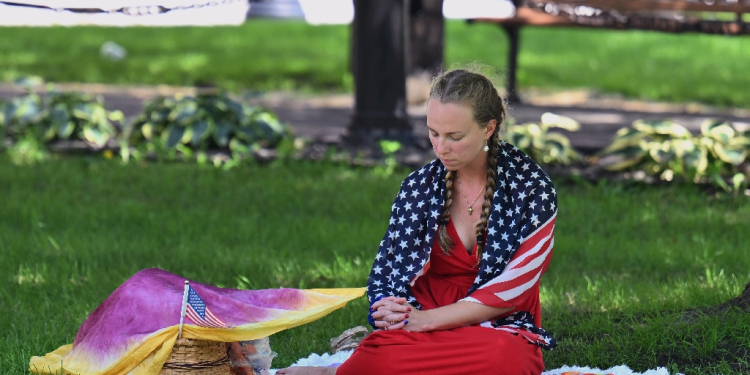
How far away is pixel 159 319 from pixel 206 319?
0.46ft

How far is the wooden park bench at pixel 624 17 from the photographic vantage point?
284 inches

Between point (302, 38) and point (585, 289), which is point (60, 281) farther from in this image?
point (302, 38)

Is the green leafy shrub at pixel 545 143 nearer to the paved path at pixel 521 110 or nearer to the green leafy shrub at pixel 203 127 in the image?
the paved path at pixel 521 110

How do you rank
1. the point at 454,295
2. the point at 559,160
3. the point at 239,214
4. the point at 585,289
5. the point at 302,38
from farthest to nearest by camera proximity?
the point at 302,38 < the point at 559,160 < the point at 239,214 < the point at 585,289 < the point at 454,295

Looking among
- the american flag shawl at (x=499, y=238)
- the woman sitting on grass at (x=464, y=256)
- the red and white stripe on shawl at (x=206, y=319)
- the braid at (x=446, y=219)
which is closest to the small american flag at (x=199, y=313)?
the red and white stripe on shawl at (x=206, y=319)

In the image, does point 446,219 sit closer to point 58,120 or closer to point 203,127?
point 203,127

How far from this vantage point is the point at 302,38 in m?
15.3

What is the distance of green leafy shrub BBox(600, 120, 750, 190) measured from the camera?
6.06 m

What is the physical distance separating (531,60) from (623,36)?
289 centimetres

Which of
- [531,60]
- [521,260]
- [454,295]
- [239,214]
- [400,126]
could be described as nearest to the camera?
[521,260]

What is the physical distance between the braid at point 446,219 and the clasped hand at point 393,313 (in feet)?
0.76

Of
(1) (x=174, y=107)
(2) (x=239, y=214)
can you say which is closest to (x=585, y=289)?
(2) (x=239, y=214)

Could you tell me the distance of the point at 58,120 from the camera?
7332mm

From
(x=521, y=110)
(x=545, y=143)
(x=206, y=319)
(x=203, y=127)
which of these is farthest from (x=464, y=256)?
(x=521, y=110)
